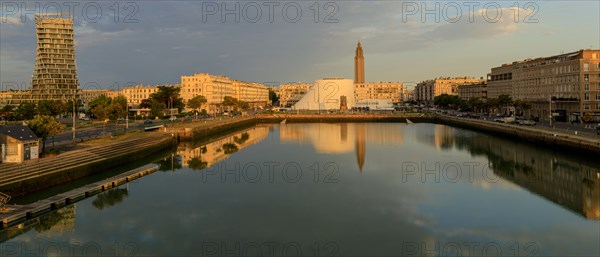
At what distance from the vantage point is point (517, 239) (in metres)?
15.5

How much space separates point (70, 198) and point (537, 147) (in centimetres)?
3682

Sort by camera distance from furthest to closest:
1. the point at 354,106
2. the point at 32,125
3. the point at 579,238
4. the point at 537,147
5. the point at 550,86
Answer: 1. the point at 354,106
2. the point at 550,86
3. the point at 537,147
4. the point at 32,125
5. the point at 579,238

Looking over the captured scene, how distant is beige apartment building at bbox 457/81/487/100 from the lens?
321 ft

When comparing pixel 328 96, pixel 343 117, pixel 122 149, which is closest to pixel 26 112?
pixel 122 149

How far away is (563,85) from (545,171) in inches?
1215

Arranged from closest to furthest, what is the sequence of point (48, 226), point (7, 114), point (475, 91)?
1. point (48, 226)
2. point (7, 114)
3. point (475, 91)

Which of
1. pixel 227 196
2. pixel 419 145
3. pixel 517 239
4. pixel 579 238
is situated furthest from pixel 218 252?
pixel 419 145

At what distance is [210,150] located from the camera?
42.0m

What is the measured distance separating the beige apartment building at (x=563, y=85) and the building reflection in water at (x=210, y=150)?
112 ft

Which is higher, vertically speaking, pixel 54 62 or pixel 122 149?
pixel 54 62

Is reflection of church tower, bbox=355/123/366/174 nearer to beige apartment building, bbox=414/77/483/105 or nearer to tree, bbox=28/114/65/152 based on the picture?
tree, bbox=28/114/65/152

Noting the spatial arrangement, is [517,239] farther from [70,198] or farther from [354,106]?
[354,106]

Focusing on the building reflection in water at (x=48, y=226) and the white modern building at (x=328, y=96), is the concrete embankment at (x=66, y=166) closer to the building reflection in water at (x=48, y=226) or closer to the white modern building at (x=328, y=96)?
the building reflection in water at (x=48, y=226)

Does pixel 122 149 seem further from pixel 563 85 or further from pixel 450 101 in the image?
pixel 450 101
